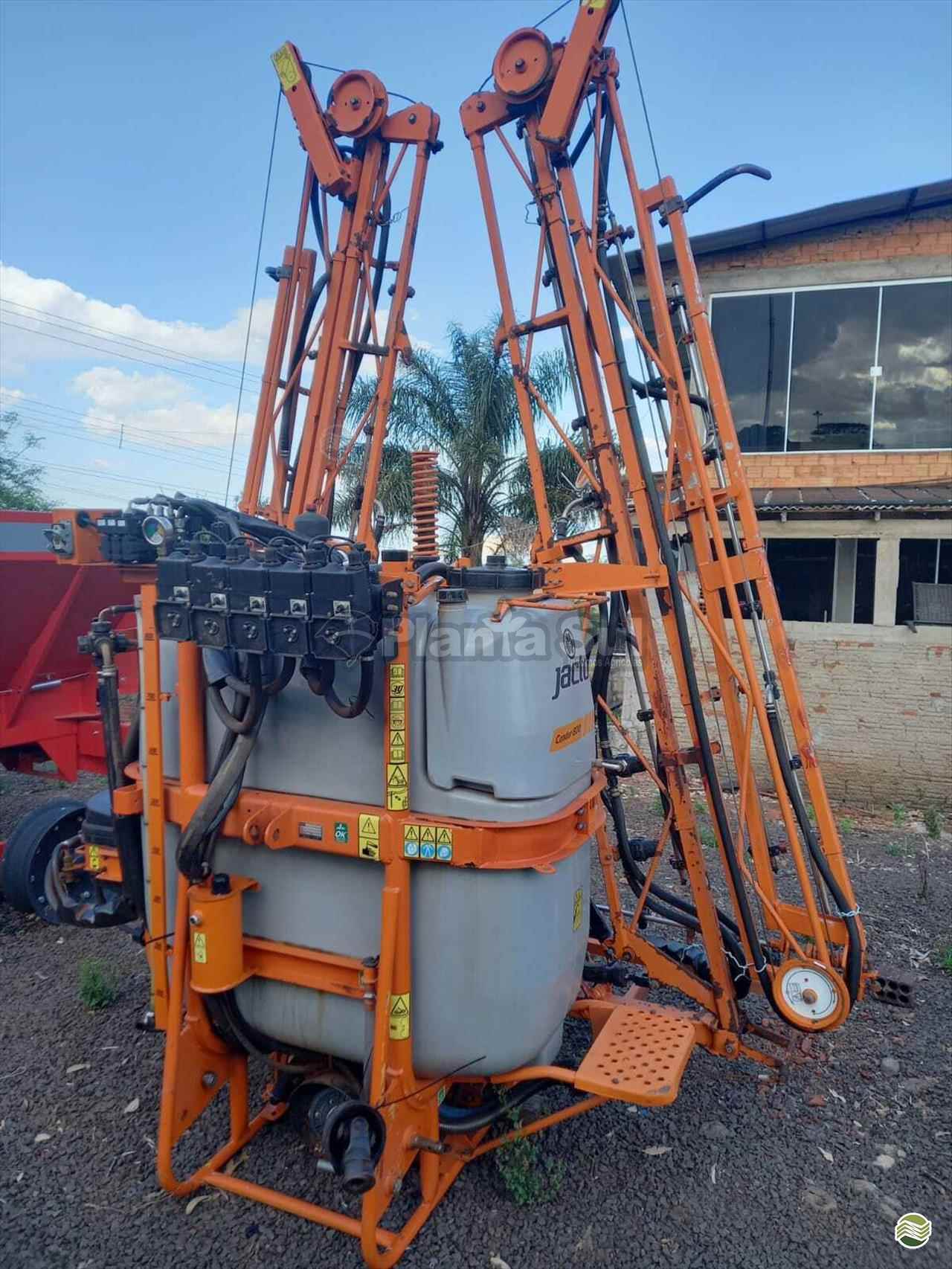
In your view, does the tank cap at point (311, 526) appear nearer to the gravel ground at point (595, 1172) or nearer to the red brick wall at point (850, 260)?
the gravel ground at point (595, 1172)

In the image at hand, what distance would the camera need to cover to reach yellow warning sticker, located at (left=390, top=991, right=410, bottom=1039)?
2607mm

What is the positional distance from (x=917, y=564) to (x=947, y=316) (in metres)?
2.84

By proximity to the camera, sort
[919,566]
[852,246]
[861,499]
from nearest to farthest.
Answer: [861,499] → [852,246] → [919,566]

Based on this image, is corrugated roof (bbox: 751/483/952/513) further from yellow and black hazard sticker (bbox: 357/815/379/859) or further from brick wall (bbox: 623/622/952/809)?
yellow and black hazard sticker (bbox: 357/815/379/859)

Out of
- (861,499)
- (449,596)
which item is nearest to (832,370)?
(861,499)

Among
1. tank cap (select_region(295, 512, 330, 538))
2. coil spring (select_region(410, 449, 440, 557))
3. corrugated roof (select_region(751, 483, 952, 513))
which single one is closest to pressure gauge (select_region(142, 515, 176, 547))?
tank cap (select_region(295, 512, 330, 538))

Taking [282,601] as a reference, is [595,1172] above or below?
below

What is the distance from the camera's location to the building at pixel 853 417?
805 centimetres

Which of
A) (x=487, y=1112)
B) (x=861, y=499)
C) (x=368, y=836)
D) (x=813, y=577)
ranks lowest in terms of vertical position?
(x=487, y=1112)

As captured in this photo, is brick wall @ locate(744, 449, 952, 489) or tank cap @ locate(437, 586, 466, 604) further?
brick wall @ locate(744, 449, 952, 489)

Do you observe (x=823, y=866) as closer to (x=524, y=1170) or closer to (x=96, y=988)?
(x=524, y=1170)

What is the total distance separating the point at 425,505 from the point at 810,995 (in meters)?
2.46

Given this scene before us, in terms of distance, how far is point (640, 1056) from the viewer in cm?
292

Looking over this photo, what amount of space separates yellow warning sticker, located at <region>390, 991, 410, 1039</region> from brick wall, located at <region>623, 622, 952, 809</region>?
18.5 feet
